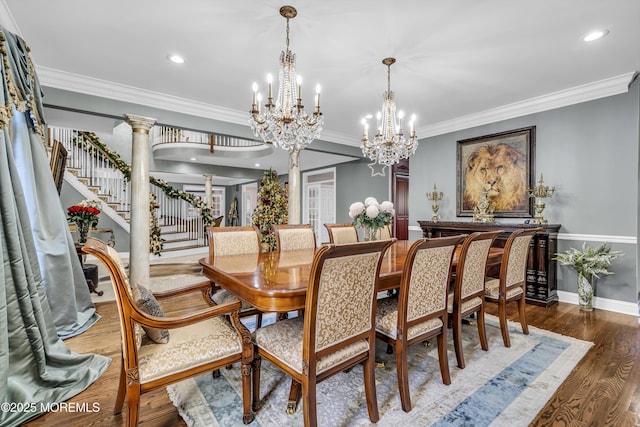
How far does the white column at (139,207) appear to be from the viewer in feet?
12.0

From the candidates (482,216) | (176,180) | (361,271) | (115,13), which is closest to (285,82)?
(115,13)

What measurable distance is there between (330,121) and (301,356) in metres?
4.01

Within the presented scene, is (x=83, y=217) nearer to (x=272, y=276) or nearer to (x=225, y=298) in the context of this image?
(x=225, y=298)

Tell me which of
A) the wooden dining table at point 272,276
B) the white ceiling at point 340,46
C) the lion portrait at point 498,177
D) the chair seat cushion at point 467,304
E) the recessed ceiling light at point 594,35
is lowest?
the chair seat cushion at point 467,304

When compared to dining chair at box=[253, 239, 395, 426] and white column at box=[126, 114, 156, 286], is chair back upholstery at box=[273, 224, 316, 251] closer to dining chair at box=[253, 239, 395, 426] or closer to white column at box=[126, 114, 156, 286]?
dining chair at box=[253, 239, 395, 426]

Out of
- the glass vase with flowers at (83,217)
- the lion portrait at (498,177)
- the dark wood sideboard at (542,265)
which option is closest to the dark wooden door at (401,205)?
the lion portrait at (498,177)

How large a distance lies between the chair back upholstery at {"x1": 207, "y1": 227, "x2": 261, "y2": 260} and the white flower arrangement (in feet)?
3.17

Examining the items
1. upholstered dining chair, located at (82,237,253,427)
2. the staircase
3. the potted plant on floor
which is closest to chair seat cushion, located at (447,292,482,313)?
upholstered dining chair, located at (82,237,253,427)

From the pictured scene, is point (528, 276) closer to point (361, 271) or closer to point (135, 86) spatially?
point (361, 271)

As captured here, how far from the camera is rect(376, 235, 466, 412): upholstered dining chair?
1632 millimetres

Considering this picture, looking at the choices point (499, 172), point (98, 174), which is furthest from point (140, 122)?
point (499, 172)

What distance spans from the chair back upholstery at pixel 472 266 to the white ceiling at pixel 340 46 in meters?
1.67

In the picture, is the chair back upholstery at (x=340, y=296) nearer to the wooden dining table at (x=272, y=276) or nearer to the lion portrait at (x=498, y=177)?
the wooden dining table at (x=272, y=276)

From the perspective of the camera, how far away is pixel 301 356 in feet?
4.48
